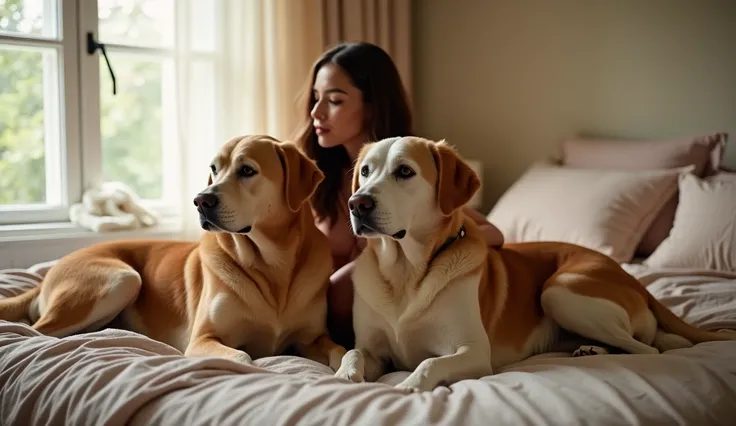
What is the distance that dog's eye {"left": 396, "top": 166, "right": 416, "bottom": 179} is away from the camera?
5.45 ft

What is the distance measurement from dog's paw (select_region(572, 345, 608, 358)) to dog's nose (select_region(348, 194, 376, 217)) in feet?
2.08

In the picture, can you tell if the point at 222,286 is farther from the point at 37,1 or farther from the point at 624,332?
the point at 37,1

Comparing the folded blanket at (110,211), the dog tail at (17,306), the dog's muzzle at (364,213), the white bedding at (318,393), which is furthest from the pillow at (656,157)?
the dog tail at (17,306)

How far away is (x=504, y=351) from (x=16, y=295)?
145 cm

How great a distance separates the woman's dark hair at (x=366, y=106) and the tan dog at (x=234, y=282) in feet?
1.78

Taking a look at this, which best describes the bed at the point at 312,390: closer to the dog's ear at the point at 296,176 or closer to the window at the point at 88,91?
the dog's ear at the point at 296,176

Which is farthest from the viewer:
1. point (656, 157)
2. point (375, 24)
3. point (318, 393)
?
point (375, 24)

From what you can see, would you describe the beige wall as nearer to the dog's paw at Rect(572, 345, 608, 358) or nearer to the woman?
the woman

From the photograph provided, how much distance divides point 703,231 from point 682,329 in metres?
0.95

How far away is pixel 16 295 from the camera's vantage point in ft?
6.97

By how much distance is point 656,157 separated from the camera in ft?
10.1

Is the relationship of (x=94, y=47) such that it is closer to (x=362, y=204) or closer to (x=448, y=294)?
(x=362, y=204)

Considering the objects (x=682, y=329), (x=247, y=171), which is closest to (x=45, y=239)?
(x=247, y=171)

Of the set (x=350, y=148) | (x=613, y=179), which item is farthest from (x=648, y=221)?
(x=350, y=148)
